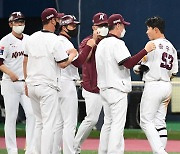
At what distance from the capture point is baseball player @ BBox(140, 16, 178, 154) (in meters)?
10.3

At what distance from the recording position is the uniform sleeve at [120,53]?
9797mm

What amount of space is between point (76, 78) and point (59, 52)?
1.17m

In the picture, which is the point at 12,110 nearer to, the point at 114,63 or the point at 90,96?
the point at 90,96

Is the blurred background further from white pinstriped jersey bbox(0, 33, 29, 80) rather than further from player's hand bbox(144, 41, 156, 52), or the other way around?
player's hand bbox(144, 41, 156, 52)

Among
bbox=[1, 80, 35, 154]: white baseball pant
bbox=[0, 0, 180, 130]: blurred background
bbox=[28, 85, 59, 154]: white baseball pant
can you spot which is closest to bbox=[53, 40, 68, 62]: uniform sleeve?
bbox=[28, 85, 59, 154]: white baseball pant

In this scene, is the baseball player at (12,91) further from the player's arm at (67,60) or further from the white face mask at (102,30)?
the player's arm at (67,60)

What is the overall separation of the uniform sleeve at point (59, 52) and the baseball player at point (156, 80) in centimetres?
135

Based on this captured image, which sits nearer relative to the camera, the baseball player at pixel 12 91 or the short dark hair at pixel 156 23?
the short dark hair at pixel 156 23

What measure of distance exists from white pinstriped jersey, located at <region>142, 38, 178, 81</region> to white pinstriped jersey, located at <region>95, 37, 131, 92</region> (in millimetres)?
419

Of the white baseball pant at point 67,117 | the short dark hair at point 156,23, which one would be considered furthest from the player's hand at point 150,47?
the white baseball pant at point 67,117

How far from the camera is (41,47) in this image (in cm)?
955

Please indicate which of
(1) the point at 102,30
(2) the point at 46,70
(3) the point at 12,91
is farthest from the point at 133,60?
(3) the point at 12,91

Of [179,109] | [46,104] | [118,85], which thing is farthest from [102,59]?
[179,109]

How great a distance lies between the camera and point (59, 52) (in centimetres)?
948
